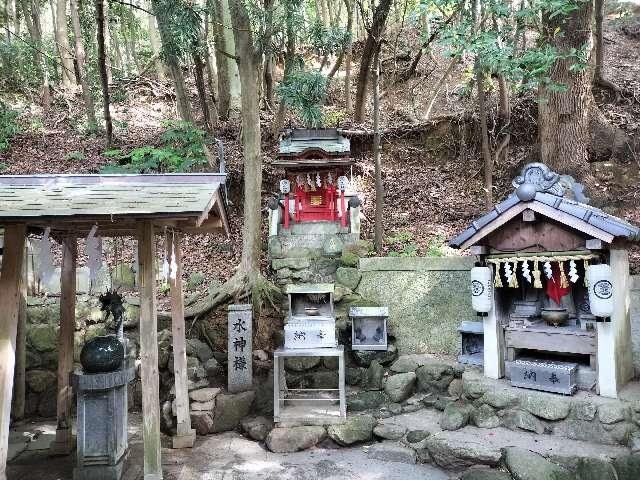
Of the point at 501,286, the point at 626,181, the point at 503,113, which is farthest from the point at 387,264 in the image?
the point at 503,113

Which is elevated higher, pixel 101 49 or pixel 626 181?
pixel 101 49

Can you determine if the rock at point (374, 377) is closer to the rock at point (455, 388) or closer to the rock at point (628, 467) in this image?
the rock at point (455, 388)

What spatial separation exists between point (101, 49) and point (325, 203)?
733cm

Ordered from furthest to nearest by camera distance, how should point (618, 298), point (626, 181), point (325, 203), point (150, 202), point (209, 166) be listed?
point (209, 166)
point (325, 203)
point (626, 181)
point (618, 298)
point (150, 202)

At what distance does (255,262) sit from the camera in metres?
9.57

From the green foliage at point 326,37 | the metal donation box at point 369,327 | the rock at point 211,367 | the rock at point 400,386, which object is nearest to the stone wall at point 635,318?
the rock at point 400,386

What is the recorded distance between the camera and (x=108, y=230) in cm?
664

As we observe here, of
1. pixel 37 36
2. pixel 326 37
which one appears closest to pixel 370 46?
pixel 326 37

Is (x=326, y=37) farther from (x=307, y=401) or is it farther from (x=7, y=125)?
(x=7, y=125)

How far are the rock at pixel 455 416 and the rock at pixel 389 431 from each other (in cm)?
65

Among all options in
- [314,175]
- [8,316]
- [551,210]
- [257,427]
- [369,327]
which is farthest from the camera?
[314,175]

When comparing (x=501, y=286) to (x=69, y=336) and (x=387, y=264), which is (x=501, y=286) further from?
(x=69, y=336)

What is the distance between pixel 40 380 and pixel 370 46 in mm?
12493

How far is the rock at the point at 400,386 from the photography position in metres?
8.00
